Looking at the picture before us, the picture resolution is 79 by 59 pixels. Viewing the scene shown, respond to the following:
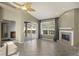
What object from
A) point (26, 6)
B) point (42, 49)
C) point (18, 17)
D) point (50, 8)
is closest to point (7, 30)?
point (18, 17)

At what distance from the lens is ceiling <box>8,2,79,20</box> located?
2.87 m

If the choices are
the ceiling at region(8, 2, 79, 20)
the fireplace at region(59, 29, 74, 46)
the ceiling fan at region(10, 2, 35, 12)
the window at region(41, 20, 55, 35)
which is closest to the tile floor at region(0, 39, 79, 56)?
the fireplace at region(59, 29, 74, 46)

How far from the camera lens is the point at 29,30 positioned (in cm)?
312

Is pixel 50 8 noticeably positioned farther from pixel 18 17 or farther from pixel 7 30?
pixel 7 30

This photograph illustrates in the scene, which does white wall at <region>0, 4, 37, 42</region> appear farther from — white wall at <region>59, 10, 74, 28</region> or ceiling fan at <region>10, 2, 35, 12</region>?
white wall at <region>59, 10, 74, 28</region>

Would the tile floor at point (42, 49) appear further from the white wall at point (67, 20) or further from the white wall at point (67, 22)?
the white wall at point (67, 20)

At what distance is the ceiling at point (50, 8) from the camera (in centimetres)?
287

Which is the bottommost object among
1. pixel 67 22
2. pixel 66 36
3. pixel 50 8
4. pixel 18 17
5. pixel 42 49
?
pixel 42 49

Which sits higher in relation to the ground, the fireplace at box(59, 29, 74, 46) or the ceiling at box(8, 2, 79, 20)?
the ceiling at box(8, 2, 79, 20)

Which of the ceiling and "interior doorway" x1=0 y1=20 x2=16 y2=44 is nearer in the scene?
the ceiling

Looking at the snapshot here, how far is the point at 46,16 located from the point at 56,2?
15.6 inches

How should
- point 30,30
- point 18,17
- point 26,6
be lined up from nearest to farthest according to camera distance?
1. point 26,6
2. point 18,17
3. point 30,30

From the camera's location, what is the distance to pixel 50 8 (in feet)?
9.80

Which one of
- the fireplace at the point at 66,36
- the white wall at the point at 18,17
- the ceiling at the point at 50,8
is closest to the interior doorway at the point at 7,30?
the white wall at the point at 18,17
